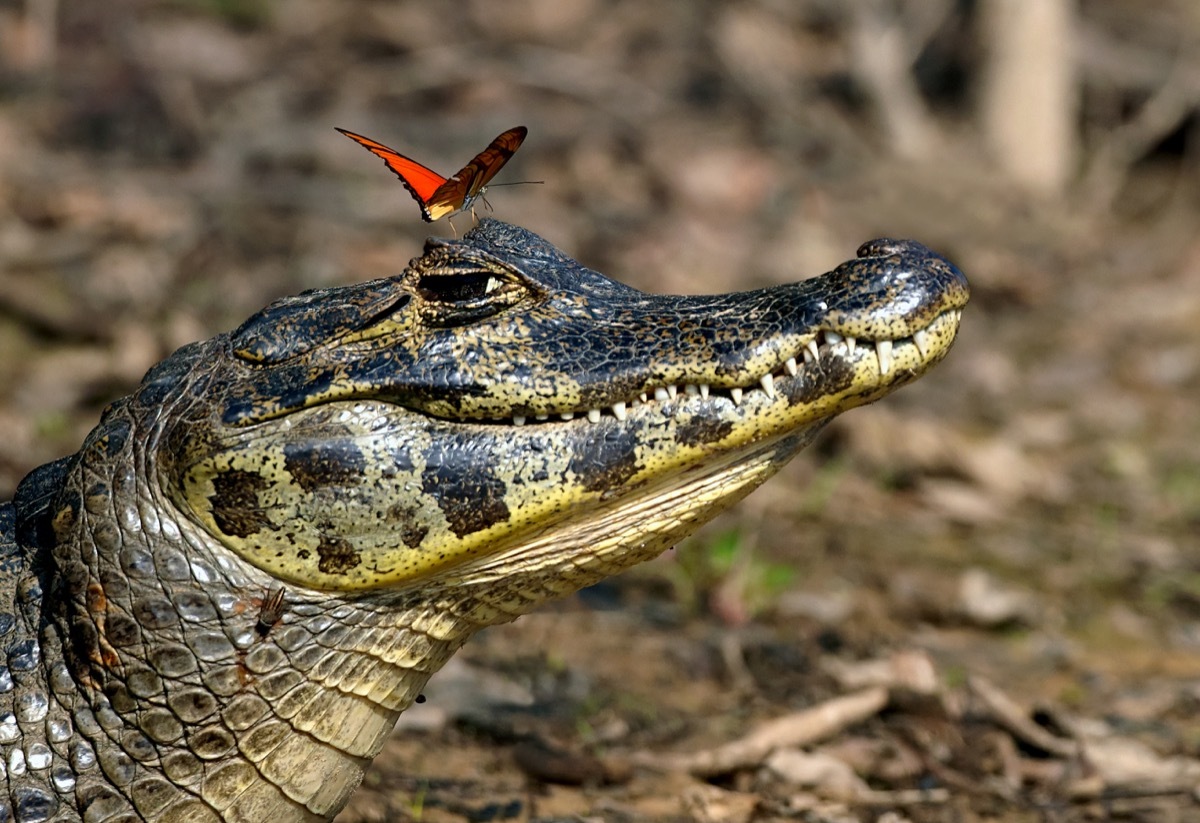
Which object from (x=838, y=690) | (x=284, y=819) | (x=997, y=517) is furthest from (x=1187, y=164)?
(x=284, y=819)

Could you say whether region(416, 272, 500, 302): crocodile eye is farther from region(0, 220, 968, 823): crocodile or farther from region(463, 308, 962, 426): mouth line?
region(463, 308, 962, 426): mouth line

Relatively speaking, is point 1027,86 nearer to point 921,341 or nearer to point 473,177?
point 473,177

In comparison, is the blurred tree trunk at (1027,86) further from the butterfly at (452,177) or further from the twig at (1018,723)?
the butterfly at (452,177)

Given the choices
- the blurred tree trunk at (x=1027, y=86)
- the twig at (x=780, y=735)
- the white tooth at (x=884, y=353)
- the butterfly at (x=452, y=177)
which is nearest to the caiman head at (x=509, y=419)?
the white tooth at (x=884, y=353)

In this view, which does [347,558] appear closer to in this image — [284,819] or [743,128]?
[284,819]

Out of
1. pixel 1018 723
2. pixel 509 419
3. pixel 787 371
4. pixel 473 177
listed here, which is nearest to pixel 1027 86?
pixel 1018 723

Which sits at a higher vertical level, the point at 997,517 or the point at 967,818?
the point at 997,517
